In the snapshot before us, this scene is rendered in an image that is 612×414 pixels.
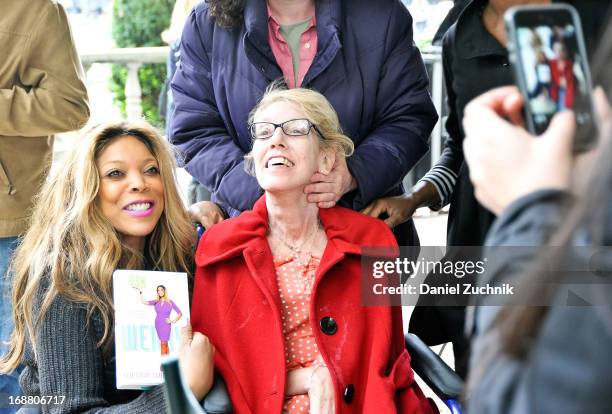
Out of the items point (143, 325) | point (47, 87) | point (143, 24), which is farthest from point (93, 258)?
point (143, 24)

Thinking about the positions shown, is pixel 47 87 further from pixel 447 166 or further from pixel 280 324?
pixel 447 166

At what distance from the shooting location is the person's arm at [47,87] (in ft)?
8.51

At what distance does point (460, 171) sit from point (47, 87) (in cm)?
134

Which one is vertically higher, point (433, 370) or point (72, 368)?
point (72, 368)

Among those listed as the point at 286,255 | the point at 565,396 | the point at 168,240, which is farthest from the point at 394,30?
the point at 565,396

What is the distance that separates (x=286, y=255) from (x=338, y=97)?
1.61ft

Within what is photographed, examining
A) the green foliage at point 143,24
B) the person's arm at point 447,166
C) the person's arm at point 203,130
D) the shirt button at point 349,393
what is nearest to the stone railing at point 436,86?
the person's arm at point 447,166

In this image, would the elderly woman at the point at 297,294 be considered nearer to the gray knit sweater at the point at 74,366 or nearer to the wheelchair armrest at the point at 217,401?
the wheelchair armrest at the point at 217,401

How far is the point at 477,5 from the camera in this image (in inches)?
88.4

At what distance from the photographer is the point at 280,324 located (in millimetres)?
2180

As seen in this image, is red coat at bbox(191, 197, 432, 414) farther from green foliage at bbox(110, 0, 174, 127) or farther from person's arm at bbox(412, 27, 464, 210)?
green foliage at bbox(110, 0, 174, 127)

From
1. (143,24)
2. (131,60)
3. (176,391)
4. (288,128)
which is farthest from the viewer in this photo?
(143,24)

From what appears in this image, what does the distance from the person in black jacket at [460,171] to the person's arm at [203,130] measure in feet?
1.33

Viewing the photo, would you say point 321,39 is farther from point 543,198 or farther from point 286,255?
point 543,198
